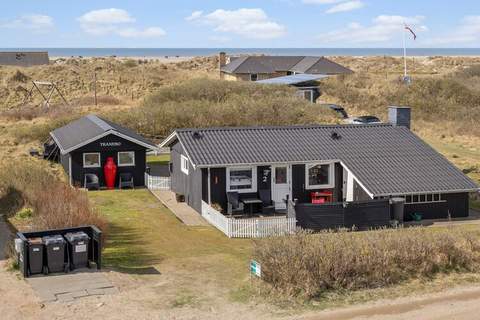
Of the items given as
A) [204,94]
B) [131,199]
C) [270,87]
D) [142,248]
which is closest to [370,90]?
[270,87]

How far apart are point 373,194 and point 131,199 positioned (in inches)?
409

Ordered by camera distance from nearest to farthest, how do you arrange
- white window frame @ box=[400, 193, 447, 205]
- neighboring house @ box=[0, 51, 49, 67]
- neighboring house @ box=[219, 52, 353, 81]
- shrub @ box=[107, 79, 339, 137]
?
white window frame @ box=[400, 193, 447, 205] < shrub @ box=[107, 79, 339, 137] < neighboring house @ box=[219, 52, 353, 81] < neighboring house @ box=[0, 51, 49, 67]

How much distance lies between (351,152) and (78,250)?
13.0 m

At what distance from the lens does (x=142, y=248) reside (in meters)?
21.0

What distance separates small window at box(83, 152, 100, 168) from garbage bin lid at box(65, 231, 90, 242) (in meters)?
13.8

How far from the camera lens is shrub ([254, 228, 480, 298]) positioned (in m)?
16.7

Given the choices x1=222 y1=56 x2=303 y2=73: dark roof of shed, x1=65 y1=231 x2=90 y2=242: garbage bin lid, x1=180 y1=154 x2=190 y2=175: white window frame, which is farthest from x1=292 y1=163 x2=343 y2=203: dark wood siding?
x1=222 y1=56 x2=303 y2=73: dark roof of shed

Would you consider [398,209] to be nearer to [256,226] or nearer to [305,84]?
[256,226]

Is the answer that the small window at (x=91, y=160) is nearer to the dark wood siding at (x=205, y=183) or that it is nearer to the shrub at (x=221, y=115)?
the dark wood siding at (x=205, y=183)

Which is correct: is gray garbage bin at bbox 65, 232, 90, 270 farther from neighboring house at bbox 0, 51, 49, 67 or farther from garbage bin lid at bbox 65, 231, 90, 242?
neighboring house at bbox 0, 51, 49, 67

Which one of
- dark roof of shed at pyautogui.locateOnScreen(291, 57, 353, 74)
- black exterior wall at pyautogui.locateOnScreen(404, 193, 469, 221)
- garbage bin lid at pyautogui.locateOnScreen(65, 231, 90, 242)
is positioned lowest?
black exterior wall at pyautogui.locateOnScreen(404, 193, 469, 221)

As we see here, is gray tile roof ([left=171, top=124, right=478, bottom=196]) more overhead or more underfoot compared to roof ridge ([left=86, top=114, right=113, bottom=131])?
more underfoot

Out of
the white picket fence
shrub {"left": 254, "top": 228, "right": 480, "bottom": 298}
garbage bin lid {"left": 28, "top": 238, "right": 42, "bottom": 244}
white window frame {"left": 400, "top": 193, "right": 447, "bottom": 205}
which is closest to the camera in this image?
shrub {"left": 254, "top": 228, "right": 480, "bottom": 298}

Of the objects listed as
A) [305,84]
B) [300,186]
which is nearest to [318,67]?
[305,84]
